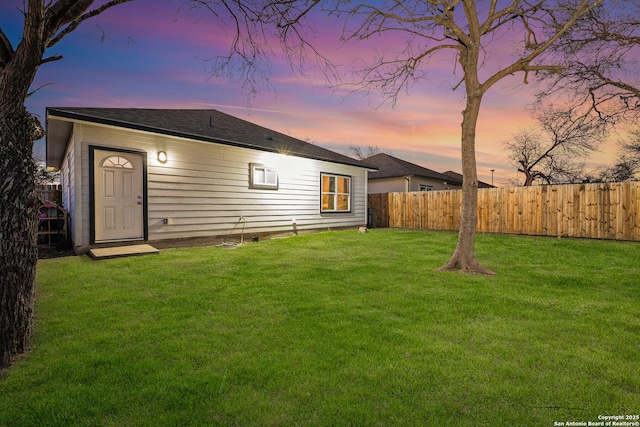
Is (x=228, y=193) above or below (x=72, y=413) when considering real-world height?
above

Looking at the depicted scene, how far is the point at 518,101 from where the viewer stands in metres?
10.9

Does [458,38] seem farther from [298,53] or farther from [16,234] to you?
[16,234]

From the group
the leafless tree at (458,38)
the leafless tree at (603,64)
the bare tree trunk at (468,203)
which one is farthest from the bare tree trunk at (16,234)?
the leafless tree at (603,64)

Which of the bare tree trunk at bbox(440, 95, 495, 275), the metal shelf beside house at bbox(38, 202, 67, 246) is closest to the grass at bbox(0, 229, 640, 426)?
the bare tree trunk at bbox(440, 95, 495, 275)

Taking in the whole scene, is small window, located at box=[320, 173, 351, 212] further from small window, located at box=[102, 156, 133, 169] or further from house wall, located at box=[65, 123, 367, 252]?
small window, located at box=[102, 156, 133, 169]

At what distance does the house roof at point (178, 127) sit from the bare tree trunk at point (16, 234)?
4484 mm

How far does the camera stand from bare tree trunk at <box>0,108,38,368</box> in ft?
8.05

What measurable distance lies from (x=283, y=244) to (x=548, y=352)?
7039 millimetres

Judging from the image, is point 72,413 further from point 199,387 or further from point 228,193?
point 228,193

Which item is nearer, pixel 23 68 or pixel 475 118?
pixel 23 68

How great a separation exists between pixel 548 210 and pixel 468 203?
609 cm

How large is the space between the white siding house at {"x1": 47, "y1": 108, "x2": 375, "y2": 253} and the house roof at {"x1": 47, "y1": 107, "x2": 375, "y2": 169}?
30 millimetres

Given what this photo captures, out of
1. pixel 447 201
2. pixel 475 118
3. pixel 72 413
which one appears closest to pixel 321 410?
pixel 72 413

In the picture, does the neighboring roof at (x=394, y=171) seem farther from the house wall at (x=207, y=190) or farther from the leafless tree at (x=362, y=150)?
the leafless tree at (x=362, y=150)
